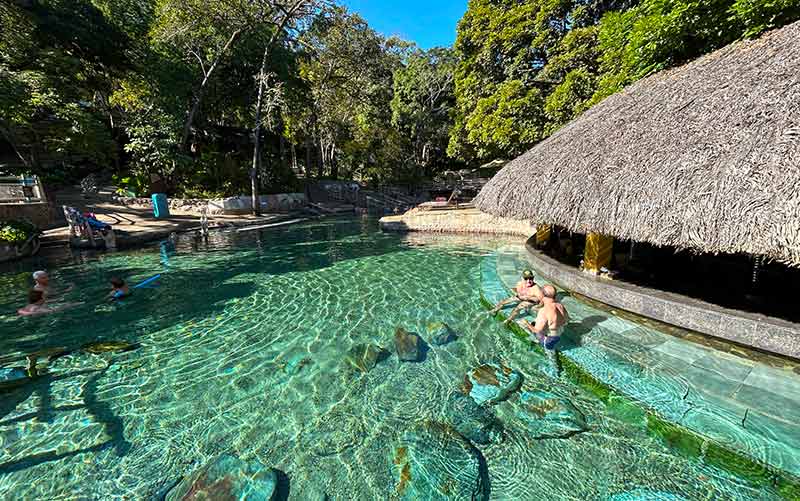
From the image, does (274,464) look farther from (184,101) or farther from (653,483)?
(184,101)

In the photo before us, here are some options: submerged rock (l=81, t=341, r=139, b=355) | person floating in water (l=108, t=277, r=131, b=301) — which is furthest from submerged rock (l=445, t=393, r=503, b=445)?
person floating in water (l=108, t=277, r=131, b=301)

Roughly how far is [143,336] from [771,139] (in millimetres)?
9889

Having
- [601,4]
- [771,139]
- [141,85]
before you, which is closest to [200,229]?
[141,85]

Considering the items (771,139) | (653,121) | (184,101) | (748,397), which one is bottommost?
(748,397)

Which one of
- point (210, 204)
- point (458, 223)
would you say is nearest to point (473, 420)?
point (458, 223)

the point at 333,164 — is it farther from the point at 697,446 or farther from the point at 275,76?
the point at 697,446

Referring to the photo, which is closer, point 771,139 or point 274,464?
point 274,464

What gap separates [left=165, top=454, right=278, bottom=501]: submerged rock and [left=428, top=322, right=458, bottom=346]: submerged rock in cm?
309

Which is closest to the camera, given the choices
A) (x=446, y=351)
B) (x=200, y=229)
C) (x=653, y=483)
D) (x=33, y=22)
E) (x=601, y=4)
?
(x=653, y=483)

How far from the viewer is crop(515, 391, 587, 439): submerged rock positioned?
11.5ft

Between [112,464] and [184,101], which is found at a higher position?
[184,101]

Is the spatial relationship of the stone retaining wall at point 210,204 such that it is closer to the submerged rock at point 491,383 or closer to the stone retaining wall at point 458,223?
the stone retaining wall at point 458,223

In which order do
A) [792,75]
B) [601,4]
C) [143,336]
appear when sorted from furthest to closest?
1. [601,4]
2. [143,336]
3. [792,75]

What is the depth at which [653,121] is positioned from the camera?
18.2 ft
